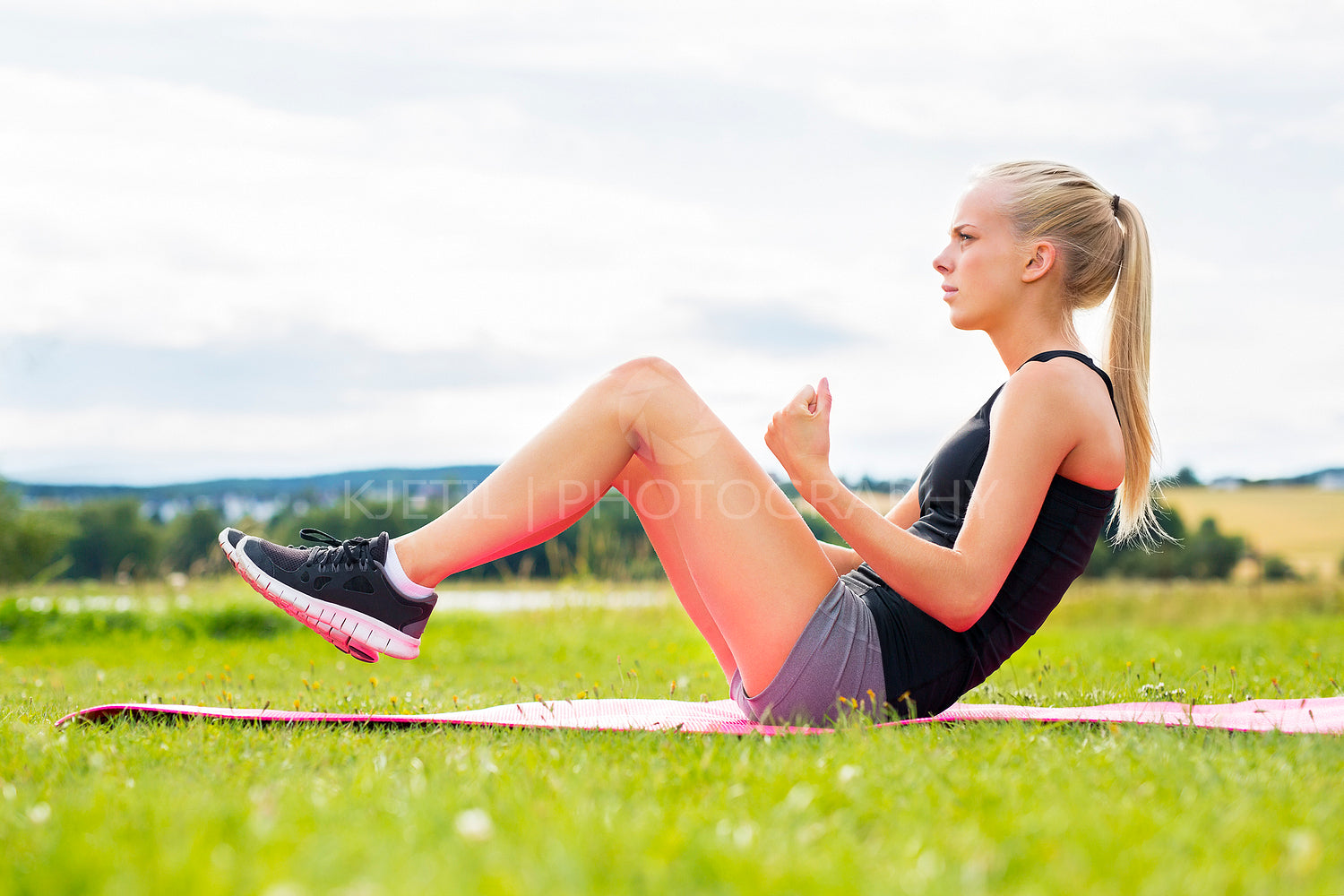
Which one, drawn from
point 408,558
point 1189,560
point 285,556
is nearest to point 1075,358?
point 408,558

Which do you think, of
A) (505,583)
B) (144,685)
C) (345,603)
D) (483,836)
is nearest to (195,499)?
(505,583)

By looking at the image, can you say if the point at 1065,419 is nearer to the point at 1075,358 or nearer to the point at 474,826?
the point at 1075,358

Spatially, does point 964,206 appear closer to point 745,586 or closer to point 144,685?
point 745,586

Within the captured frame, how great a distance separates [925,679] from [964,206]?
1491 mm

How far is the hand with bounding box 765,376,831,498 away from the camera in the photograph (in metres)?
2.57

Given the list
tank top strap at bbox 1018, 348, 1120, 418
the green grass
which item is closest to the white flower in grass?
the green grass

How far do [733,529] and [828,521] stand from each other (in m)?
0.25

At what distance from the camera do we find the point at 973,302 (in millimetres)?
3088

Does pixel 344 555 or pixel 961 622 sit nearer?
pixel 961 622

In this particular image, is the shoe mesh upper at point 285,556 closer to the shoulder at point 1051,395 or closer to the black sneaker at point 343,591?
the black sneaker at point 343,591

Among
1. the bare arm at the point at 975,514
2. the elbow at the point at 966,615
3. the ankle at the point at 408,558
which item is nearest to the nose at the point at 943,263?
the bare arm at the point at 975,514

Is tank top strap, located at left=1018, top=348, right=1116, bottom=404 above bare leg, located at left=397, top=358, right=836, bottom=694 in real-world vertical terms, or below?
above

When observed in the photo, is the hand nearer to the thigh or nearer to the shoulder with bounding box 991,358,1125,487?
the thigh

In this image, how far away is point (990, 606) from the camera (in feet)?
9.23
